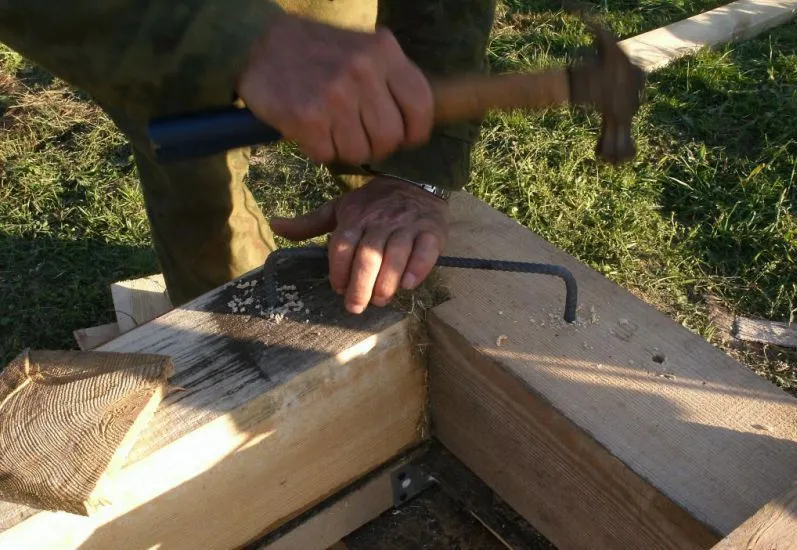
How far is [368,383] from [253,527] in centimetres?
34

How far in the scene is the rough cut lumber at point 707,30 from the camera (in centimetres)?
367

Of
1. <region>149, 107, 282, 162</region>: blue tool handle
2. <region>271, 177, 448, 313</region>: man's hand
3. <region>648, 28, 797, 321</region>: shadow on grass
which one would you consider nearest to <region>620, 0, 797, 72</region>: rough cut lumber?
<region>648, 28, 797, 321</region>: shadow on grass

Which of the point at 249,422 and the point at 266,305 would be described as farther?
the point at 266,305

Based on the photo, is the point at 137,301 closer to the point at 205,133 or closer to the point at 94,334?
the point at 94,334

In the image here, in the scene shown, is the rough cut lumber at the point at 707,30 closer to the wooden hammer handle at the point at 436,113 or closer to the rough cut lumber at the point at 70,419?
the wooden hammer handle at the point at 436,113

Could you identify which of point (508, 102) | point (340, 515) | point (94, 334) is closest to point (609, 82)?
point (508, 102)

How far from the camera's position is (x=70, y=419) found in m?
1.19

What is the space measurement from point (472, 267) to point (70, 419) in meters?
0.72

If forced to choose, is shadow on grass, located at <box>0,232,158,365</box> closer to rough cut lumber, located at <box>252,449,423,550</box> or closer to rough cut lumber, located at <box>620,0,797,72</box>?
rough cut lumber, located at <box>252,449,423,550</box>

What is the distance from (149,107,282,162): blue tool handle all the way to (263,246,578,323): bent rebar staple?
25cm

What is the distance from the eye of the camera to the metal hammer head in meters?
1.25

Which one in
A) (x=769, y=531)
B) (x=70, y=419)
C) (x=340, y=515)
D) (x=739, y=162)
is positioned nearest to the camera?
(x=769, y=531)

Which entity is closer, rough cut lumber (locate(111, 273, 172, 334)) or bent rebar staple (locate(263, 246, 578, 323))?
bent rebar staple (locate(263, 246, 578, 323))

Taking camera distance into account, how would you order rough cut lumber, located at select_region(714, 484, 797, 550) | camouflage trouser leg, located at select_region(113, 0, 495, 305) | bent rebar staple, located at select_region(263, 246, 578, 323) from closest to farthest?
rough cut lumber, located at select_region(714, 484, 797, 550), bent rebar staple, located at select_region(263, 246, 578, 323), camouflage trouser leg, located at select_region(113, 0, 495, 305)
